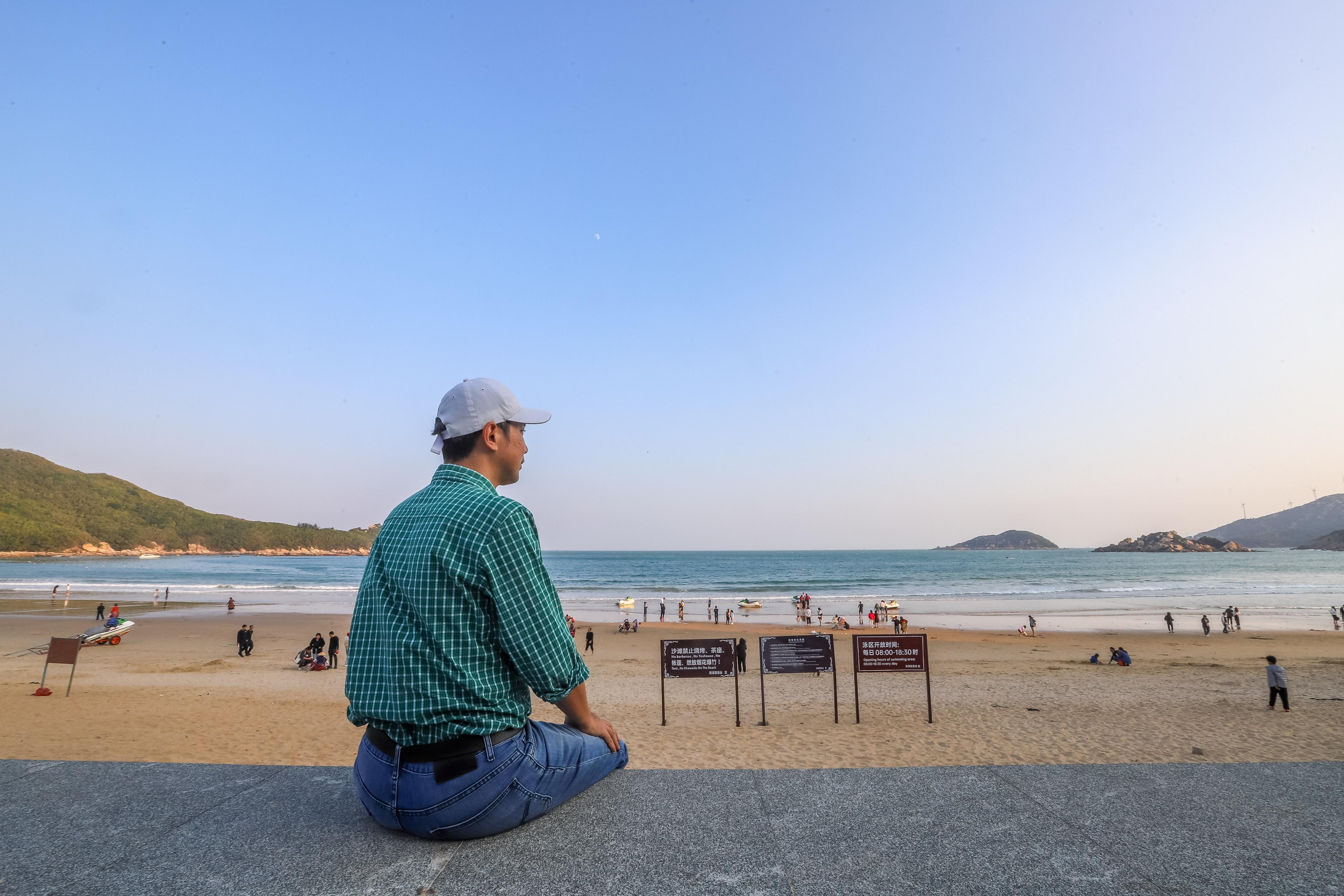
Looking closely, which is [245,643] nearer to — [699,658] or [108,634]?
[108,634]

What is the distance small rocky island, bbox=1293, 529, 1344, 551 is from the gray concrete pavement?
238875mm

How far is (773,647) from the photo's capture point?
10352mm

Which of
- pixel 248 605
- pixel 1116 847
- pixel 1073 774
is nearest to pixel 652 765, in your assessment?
pixel 1073 774

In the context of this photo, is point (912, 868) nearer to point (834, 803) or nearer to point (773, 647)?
point (834, 803)

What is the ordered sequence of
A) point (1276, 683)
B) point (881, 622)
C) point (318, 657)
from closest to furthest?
point (1276, 683) → point (318, 657) → point (881, 622)

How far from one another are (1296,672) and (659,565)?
107071mm

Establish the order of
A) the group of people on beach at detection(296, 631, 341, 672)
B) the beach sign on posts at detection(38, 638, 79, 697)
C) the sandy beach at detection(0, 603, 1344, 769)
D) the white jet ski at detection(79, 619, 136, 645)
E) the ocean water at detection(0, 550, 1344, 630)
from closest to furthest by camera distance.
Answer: the sandy beach at detection(0, 603, 1344, 769) < the beach sign on posts at detection(38, 638, 79, 697) < the group of people on beach at detection(296, 631, 341, 672) < the white jet ski at detection(79, 619, 136, 645) < the ocean water at detection(0, 550, 1344, 630)

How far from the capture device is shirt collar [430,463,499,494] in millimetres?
2146

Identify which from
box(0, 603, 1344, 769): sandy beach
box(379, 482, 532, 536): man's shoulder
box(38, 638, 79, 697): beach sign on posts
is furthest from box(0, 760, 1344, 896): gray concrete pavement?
box(38, 638, 79, 697): beach sign on posts

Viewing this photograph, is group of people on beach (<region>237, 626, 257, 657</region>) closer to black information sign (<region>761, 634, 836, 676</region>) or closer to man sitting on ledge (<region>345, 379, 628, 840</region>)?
black information sign (<region>761, 634, 836, 676</region>)

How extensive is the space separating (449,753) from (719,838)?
0.80 meters

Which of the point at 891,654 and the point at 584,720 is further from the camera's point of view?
the point at 891,654

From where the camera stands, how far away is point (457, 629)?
6.11ft

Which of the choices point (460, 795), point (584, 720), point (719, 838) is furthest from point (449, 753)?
point (719, 838)
